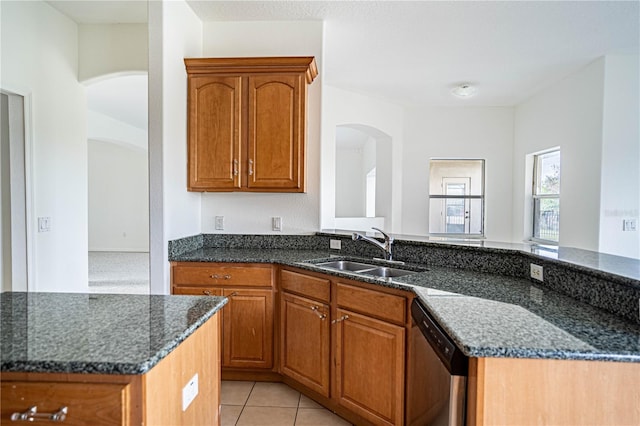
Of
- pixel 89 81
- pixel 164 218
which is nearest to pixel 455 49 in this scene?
pixel 164 218

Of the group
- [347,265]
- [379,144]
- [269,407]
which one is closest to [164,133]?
[347,265]

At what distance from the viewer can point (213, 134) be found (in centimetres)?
275

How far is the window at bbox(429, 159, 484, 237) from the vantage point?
18.4 ft

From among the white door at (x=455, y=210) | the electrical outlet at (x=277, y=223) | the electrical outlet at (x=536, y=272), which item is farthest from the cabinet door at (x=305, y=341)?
the white door at (x=455, y=210)

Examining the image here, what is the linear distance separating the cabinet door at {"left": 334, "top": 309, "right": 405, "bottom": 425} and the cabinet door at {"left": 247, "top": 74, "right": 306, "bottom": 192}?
116 cm

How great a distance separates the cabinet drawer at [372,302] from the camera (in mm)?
1752

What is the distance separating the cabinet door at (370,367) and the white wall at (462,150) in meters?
3.71

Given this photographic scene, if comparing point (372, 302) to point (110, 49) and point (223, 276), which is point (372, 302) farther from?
point (110, 49)

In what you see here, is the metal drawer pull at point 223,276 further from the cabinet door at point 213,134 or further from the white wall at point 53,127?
the white wall at point 53,127

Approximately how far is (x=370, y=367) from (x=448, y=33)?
280 cm

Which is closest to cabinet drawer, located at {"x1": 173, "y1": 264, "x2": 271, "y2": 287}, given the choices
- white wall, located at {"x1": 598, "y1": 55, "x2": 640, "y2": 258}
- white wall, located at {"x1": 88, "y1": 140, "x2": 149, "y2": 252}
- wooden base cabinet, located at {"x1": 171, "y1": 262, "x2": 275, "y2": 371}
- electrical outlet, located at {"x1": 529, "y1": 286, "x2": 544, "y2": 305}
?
wooden base cabinet, located at {"x1": 171, "y1": 262, "x2": 275, "y2": 371}

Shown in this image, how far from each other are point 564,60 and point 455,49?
3.98 feet

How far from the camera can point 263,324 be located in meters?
2.47

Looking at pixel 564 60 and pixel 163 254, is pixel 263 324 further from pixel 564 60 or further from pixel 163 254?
pixel 564 60
